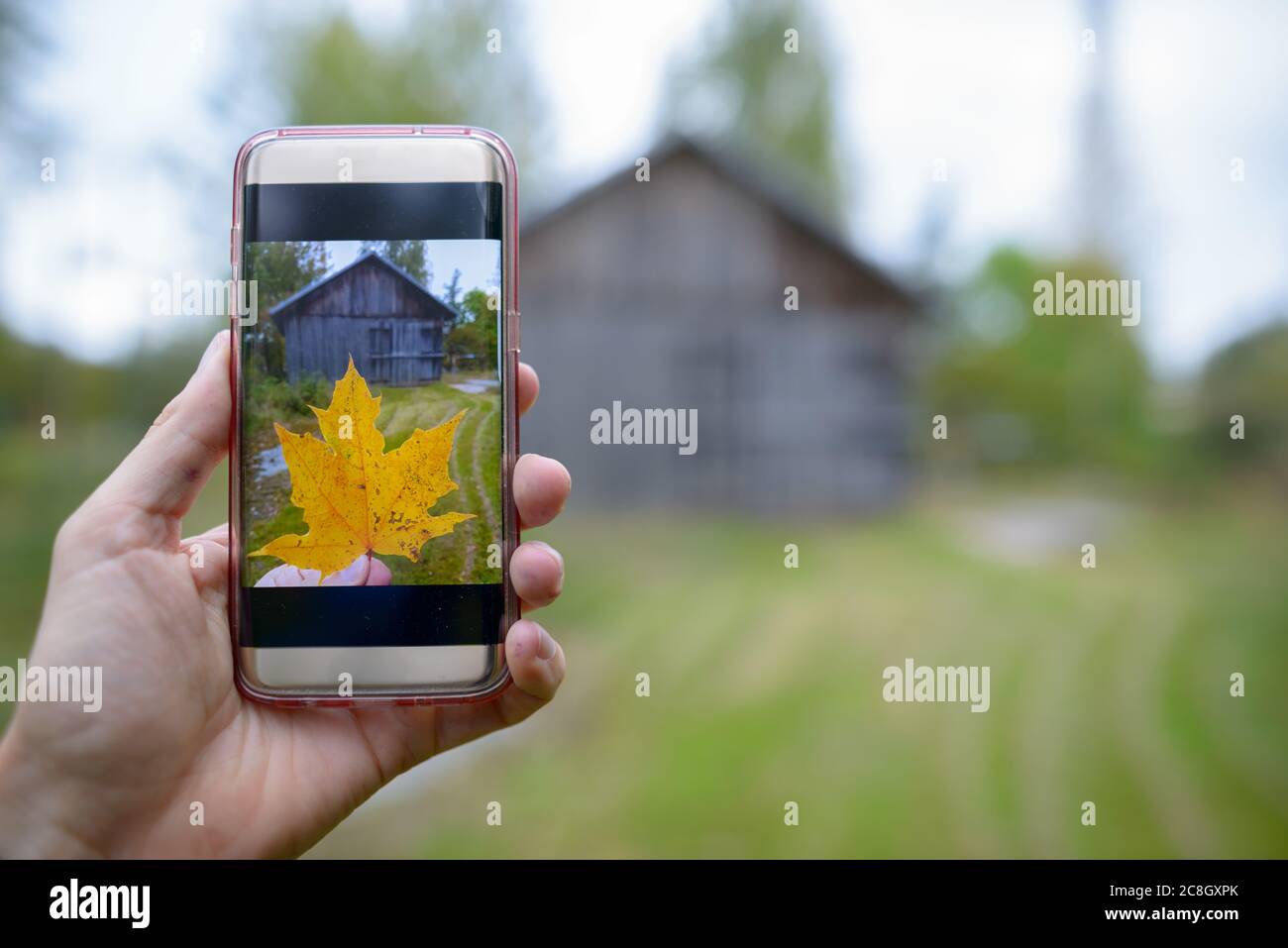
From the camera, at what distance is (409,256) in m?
1.05

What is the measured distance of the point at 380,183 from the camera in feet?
3.48

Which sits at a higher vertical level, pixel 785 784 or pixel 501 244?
pixel 501 244

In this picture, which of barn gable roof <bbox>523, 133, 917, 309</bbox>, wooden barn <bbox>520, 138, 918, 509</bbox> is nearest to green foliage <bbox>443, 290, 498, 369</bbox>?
barn gable roof <bbox>523, 133, 917, 309</bbox>

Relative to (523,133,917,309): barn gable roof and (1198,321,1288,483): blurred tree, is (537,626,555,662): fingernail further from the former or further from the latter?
(1198,321,1288,483): blurred tree

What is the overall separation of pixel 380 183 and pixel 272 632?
0.53 m


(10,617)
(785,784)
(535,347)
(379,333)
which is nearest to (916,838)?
(785,784)

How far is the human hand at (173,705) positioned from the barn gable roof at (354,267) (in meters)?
0.11

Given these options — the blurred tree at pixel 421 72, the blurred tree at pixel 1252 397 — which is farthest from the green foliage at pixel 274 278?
the blurred tree at pixel 1252 397

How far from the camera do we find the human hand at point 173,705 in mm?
972

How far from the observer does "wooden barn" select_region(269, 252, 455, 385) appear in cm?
105
